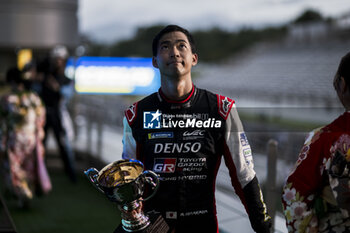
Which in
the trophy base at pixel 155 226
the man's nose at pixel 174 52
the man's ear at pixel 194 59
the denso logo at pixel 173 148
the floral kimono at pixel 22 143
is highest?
the man's nose at pixel 174 52

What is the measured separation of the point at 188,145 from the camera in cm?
155

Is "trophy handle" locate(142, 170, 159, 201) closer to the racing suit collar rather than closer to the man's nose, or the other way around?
the racing suit collar

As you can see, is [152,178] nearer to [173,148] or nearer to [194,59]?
[173,148]

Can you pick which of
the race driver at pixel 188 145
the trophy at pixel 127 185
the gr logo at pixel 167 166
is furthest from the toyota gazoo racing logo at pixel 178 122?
the trophy at pixel 127 185

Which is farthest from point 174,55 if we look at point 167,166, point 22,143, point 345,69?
point 22,143

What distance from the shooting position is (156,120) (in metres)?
1.57

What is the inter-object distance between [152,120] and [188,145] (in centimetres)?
15

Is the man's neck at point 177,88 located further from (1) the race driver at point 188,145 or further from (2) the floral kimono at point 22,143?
(2) the floral kimono at point 22,143

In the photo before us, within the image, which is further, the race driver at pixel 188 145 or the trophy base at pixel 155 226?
the race driver at pixel 188 145

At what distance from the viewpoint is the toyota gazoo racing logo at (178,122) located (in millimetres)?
1554

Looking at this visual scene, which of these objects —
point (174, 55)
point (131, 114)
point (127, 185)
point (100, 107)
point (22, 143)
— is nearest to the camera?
point (127, 185)

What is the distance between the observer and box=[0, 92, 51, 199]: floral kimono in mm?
4258

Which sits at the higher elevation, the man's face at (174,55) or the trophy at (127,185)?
the man's face at (174,55)

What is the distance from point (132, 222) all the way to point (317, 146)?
23.1 inches
